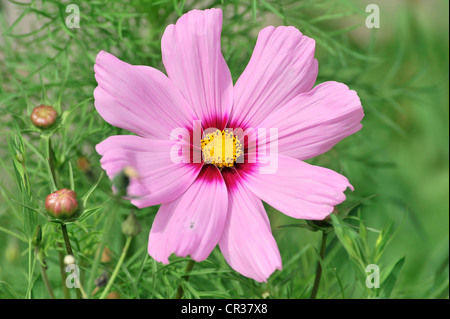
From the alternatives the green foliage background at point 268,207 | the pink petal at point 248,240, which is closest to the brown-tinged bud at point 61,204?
the green foliage background at point 268,207

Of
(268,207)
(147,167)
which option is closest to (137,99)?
(147,167)

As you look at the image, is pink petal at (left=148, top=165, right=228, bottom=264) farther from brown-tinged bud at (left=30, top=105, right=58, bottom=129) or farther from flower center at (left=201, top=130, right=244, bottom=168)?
brown-tinged bud at (left=30, top=105, right=58, bottom=129)

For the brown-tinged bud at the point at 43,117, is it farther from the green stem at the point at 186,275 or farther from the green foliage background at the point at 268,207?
the green stem at the point at 186,275

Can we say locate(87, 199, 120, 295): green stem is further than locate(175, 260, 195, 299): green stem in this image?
No

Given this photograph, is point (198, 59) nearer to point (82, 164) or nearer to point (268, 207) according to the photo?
point (82, 164)

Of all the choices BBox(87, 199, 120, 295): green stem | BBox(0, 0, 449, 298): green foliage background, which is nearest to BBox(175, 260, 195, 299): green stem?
BBox(0, 0, 449, 298): green foliage background

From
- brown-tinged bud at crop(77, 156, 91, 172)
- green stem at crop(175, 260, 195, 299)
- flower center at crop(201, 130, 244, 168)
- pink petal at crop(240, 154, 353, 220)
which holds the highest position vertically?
brown-tinged bud at crop(77, 156, 91, 172)
